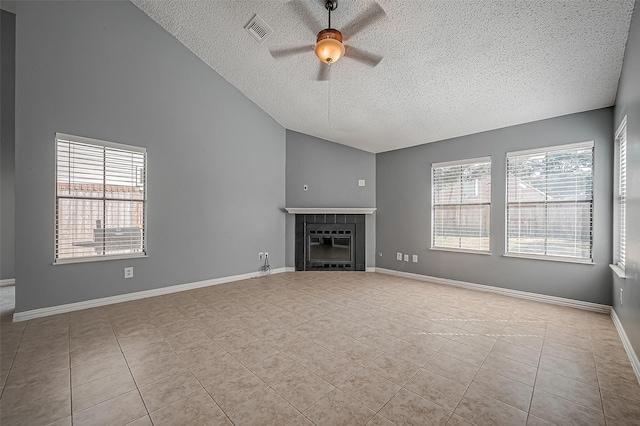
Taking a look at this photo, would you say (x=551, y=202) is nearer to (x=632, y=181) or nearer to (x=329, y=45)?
(x=632, y=181)

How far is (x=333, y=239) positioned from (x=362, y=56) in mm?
3584

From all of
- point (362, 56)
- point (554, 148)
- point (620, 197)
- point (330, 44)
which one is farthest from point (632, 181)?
point (330, 44)

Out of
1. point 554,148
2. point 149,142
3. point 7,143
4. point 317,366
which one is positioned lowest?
point 317,366

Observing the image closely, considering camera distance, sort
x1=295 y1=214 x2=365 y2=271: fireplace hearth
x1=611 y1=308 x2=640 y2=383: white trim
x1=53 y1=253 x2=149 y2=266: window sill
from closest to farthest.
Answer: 1. x1=611 y1=308 x2=640 y2=383: white trim
2. x1=53 y1=253 x2=149 y2=266: window sill
3. x1=295 y1=214 x2=365 y2=271: fireplace hearth

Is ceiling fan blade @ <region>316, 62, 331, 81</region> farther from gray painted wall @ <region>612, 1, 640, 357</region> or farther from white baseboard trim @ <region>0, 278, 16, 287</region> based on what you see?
white baseboard trim @ <region>0, 278, 16, 287</region>

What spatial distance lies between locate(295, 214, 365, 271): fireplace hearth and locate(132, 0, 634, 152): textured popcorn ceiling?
5.88 ft

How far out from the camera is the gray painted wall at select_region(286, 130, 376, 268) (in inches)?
223

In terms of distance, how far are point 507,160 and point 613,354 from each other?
2.60 meters

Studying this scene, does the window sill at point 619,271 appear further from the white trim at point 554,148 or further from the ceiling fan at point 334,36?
the ceiling fan at point 334,36

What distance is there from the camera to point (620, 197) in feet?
9.63

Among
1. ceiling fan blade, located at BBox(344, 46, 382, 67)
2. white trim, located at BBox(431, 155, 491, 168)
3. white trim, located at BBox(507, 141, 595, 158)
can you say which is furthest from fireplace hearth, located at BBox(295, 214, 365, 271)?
ceiling fan blade, located at BBox(344, 46, 382, 67)

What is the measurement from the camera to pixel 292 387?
1.83 m

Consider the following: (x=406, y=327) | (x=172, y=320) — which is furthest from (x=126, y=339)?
(x=406, y=327)

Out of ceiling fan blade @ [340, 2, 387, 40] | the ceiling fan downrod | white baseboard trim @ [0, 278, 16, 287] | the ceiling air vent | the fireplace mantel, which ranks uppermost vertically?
the ceiling air vent
